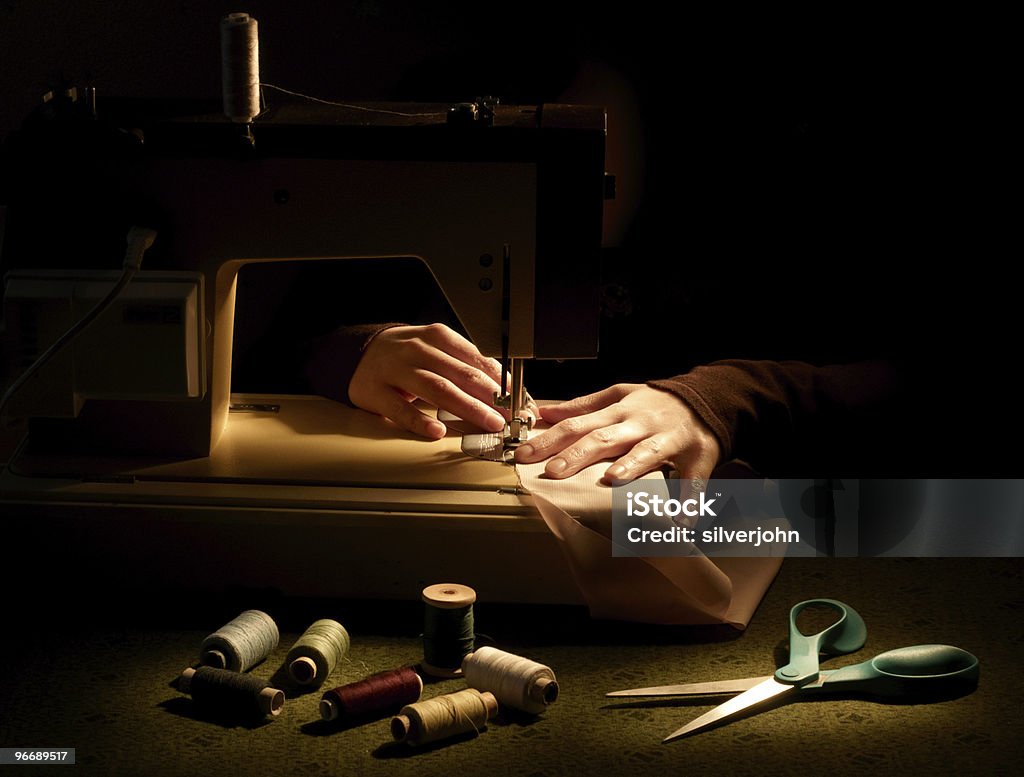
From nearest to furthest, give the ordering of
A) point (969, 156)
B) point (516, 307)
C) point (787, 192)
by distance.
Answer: point (516, 307) → point (969, 156) → point (787, 192)

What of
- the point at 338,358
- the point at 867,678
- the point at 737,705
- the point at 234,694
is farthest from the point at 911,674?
the point at 338,358

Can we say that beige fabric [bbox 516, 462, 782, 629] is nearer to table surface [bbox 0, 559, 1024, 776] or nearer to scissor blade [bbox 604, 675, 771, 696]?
table surface [bbox 0, 559, 1024, 776]

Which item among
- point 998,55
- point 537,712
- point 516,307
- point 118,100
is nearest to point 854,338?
point 998,55

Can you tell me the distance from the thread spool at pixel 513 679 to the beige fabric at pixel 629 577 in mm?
175

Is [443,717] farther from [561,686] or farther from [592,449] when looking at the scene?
[592,449]

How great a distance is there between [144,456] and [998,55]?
1501 millimetres

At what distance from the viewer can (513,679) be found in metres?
1.27

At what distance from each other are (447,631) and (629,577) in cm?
22

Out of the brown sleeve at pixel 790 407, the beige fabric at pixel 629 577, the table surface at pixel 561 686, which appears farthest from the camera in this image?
the brown sleeve at pixel 790 407

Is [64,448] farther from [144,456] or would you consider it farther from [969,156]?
[969,156]

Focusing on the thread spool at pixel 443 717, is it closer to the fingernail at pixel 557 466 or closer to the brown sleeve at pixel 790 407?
the fingernail at pixel 557 466

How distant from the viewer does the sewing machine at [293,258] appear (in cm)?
148

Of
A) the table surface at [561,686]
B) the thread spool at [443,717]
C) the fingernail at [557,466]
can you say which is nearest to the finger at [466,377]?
the fingernail at [557,466]

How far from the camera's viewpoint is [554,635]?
1.45 metres
